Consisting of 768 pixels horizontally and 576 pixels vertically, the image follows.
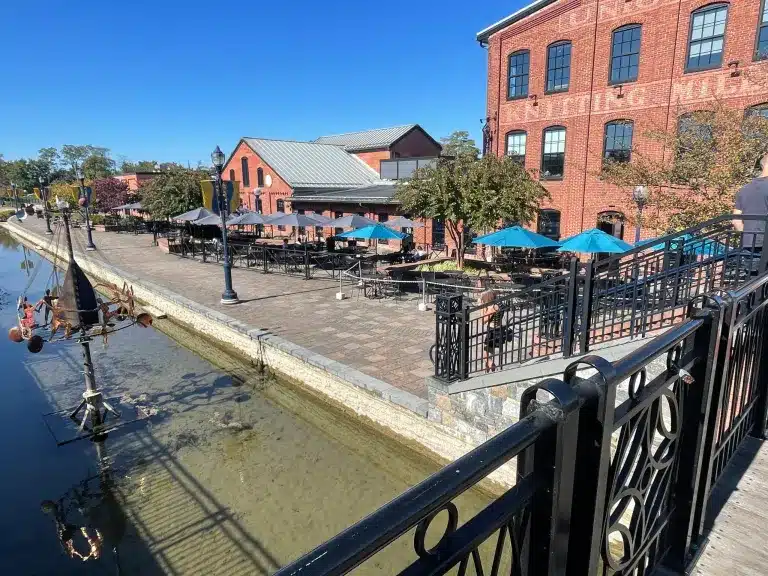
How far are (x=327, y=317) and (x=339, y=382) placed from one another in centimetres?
382

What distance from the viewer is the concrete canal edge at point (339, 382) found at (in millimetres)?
6652

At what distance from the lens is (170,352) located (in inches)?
464

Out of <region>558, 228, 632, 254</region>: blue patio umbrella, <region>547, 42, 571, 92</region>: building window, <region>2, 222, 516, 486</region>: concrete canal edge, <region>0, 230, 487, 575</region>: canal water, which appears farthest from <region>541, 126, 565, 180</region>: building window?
<region>0, 230, 487, 575</region>: canal water

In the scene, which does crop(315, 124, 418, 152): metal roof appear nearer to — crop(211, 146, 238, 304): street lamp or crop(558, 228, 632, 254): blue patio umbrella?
crop(211, 146, 238, 304): street lamp

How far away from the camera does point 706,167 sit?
1005 cm

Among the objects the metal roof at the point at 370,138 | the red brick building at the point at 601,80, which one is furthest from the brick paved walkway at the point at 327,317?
the metal roof at the point at 370,138

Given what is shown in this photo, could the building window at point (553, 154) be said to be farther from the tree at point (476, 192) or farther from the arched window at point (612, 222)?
the tree at point (476, 192)

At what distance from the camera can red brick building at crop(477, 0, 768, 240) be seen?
555 inches

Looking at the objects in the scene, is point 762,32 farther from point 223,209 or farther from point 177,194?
point 177,194

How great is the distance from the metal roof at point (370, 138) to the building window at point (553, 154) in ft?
56.3

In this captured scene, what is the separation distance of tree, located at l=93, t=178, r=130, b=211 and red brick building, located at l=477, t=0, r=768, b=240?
36.1 metres

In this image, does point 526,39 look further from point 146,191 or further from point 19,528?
point 146,191

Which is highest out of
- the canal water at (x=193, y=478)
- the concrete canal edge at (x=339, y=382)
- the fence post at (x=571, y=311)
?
the fence post at (x=571, y=311)

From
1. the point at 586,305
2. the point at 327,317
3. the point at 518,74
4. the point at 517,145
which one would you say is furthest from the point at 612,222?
the point at 586,305
